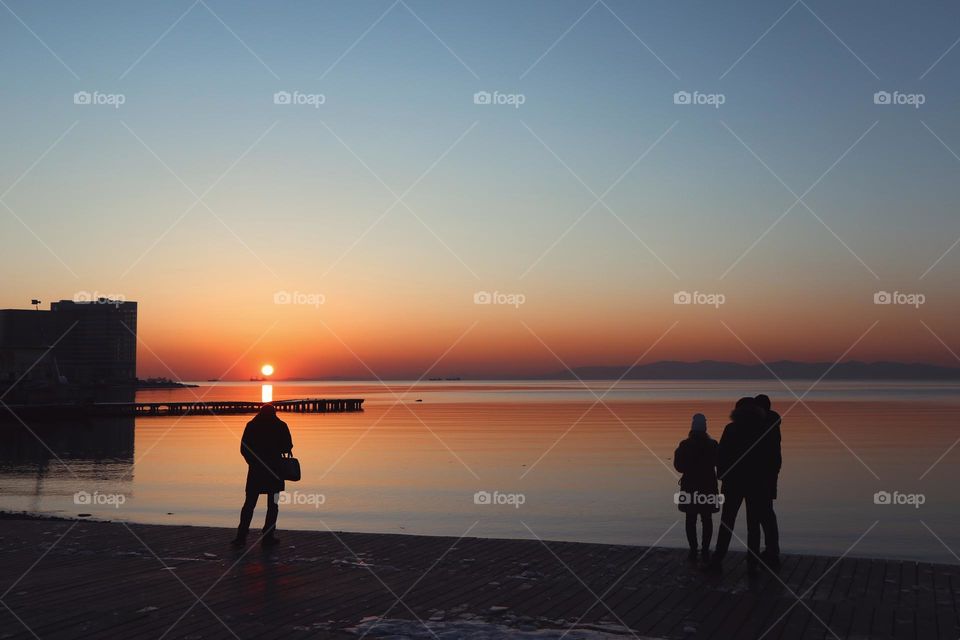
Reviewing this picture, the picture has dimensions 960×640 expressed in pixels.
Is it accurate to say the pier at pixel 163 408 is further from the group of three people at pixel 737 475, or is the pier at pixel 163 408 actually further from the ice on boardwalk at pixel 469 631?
the ice on boardwalk at pixel 469 631

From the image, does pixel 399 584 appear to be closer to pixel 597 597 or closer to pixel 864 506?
pixel 597 597

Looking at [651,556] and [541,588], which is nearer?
[541,588]

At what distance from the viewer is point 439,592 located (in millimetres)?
9680

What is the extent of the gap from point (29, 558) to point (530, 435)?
156 feet

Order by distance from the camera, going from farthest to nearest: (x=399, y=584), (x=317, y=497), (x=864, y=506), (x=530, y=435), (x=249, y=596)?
(x=530, y=435) → (x=317, y=497) → (x=864, y=506) → (x=399, y=584) → (x=249, y=596)

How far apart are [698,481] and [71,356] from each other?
159m

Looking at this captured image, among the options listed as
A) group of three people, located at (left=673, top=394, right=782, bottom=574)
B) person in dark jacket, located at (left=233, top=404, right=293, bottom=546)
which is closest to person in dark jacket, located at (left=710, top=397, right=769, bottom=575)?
group of three people, located at (left=673, top=394, right=782, bottom=574)

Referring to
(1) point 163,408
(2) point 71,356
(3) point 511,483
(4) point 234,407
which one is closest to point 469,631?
(3) point 511,483

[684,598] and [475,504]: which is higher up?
[475,504]

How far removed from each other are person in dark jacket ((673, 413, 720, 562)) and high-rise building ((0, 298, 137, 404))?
95977mm

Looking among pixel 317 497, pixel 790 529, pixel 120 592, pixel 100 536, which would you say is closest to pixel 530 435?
pixel 317 497

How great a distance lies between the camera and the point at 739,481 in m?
10.8

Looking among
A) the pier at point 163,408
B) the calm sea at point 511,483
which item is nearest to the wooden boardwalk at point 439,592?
the calm sea at point 511,483

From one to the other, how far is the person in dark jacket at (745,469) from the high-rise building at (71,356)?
9677 centimetres
